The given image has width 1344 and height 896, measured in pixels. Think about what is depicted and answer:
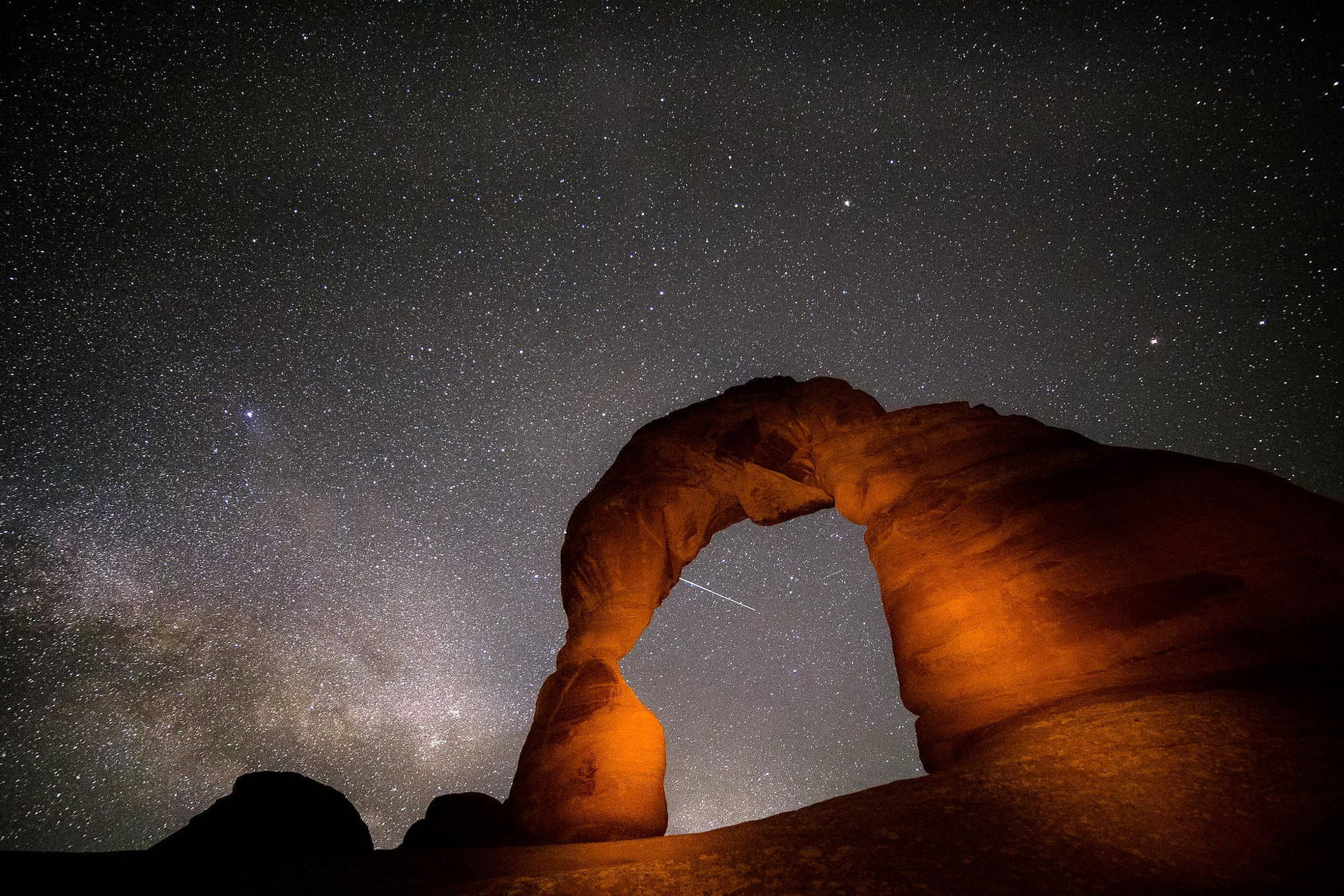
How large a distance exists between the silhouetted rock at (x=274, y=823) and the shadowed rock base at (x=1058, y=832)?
8.06 feet

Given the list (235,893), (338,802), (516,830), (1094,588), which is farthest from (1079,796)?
(338,802)

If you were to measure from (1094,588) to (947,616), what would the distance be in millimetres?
1640

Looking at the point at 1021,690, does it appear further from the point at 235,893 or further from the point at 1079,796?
the point at 235,893

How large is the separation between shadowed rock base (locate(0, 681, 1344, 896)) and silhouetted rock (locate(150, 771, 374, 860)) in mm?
2457

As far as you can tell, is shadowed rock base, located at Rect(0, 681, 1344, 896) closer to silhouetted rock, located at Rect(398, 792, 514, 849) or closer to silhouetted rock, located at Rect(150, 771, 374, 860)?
silhouetted rock, located at Rect(150, 771, 374, 860)

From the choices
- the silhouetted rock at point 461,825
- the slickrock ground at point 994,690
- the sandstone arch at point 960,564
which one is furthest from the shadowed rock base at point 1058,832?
the silhouetted rock at point 461,825

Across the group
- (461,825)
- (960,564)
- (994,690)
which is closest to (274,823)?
(461,825)

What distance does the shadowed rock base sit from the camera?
128 inches

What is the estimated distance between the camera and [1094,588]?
6.53m

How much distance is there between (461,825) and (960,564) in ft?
26.9

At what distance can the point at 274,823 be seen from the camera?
812 cm

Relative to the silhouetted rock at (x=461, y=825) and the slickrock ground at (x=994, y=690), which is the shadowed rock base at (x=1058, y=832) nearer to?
the slickrock ground at (x=994, y=690)

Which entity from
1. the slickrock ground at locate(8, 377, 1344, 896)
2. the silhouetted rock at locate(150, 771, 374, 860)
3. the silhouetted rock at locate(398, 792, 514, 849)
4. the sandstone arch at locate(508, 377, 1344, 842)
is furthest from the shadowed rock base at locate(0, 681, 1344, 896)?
the silhouetted rock at locate(398, 792, 514, 849)

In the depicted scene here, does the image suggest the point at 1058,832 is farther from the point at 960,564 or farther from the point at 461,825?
the point at 461,825
